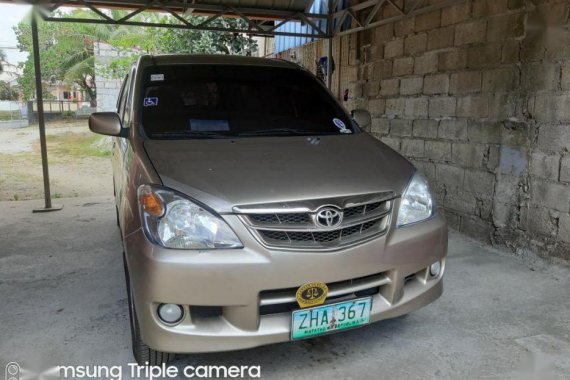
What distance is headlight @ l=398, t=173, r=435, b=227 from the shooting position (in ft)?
8.04

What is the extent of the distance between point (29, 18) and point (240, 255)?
5617 millimetres

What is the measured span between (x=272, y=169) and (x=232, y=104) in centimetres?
94

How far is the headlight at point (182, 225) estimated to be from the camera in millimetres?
2090

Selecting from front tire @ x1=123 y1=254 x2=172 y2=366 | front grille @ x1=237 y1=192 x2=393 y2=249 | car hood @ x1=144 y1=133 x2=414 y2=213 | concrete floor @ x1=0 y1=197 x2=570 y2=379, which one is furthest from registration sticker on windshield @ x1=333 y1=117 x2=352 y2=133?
front tire @ x1=123 y1=254 x2=172 y2=366

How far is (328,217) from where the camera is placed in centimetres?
219

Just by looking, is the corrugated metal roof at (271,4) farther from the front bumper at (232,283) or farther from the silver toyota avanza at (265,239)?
the front bumper at (232,283)

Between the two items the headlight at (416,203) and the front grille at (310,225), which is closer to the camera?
the front grille at (310,225)

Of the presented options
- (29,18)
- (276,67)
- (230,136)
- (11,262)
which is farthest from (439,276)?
(29,18)

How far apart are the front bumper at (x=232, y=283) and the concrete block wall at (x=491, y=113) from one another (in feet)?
8.26

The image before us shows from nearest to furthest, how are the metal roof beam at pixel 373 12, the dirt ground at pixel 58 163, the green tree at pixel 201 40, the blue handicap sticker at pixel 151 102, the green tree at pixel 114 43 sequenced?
1. the blue handicap sticker at pixel 151 102
2. the metal roof beam at pixel 373 12
3. the dirt ground at pixel 58 163
4. the green tree at pixel 201 40
5. the green tree at pixel 114 43

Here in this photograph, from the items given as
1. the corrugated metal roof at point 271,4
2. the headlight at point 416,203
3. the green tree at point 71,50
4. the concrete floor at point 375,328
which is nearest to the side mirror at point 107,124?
the concrete floor at point 375,328

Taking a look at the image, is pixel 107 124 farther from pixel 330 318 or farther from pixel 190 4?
pixel 190 4

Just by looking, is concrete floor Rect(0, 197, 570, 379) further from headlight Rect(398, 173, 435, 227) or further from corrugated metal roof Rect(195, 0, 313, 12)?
corrugated metal roof Rect(195, 0, 313, 12)

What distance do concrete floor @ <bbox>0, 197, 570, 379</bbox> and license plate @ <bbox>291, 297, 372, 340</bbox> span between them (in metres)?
0.34
